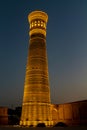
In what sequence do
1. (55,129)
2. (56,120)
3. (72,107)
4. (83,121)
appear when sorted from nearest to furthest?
(55,129) < (83,121) < (72,107) < (56,120)

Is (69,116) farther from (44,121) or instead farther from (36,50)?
(36,50)

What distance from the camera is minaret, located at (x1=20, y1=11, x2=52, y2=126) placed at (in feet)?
66.9

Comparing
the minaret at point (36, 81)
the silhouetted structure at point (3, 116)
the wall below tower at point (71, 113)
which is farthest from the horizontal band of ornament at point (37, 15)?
the silhouetted structure at point (3, 116)

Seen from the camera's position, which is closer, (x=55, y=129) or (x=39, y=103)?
(x=55, y=129)

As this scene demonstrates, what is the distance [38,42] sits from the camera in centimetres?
2306

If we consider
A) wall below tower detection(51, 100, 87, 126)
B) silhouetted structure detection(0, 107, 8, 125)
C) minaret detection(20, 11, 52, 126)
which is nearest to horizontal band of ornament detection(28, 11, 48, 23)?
minaret detection(20, 11, 52, 126)

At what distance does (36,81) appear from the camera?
69.7ft

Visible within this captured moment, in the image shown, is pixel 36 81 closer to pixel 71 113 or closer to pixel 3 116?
pixel 71 113

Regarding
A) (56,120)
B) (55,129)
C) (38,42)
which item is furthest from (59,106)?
(55,129)

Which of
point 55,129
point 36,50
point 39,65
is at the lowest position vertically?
point 55,129

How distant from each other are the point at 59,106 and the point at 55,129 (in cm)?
1504

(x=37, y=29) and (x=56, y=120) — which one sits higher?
(x=37, y=29)

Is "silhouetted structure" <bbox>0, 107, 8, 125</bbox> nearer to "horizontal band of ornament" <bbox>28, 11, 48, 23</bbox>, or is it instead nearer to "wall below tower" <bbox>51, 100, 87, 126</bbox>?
"wall below tower" <bbox>51, 100, 87, 126</bbox>

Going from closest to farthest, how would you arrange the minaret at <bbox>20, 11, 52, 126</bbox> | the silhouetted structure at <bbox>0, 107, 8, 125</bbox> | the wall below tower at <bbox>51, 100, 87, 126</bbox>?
the wall below tower at <bbox>51, 100, 87, 126</bbox>
the minaret at <bbox>20, 11, 52, 126</bbox>
the silhouetted structure at <bbox>0, 107, 8, 125</bbox>
